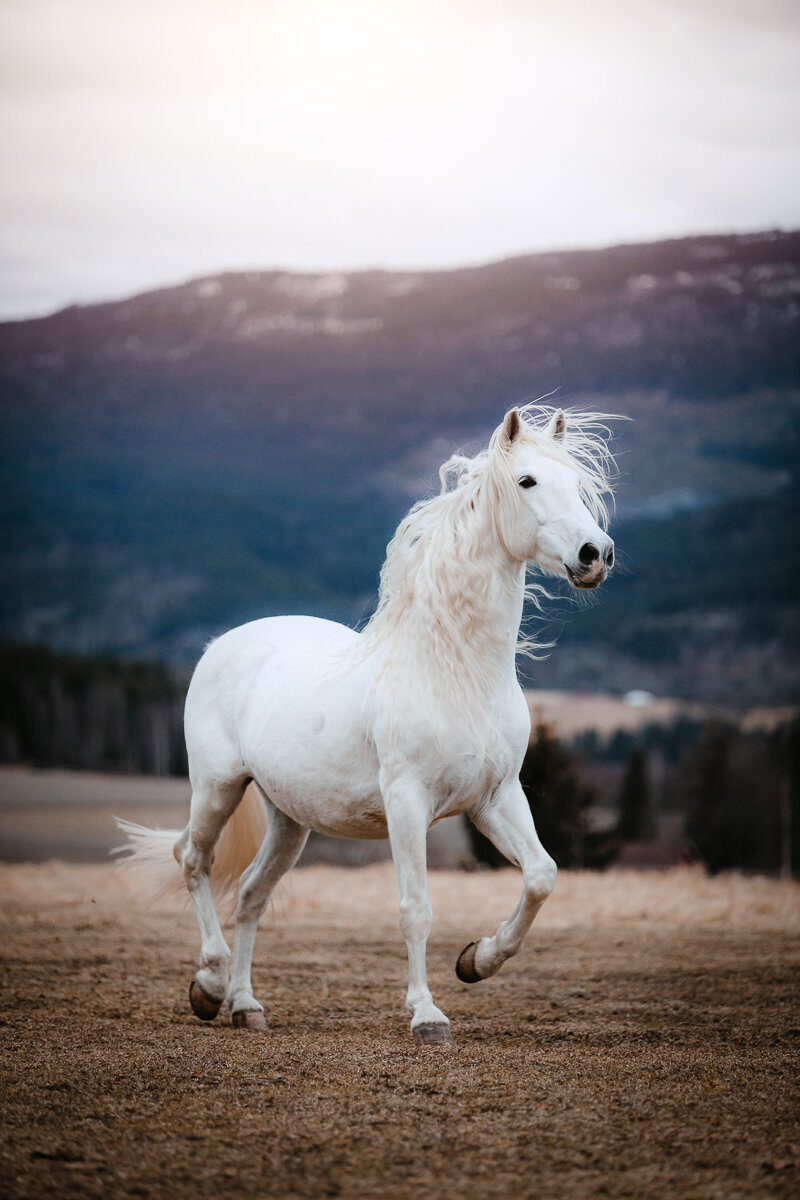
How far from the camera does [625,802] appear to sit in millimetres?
25656

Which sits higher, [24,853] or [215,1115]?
[215,1115]

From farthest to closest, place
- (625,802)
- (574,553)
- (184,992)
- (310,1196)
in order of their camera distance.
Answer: (625,802) → (184,992) → (574,553) → (310,1196)

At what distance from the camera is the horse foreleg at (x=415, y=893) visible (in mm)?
4461

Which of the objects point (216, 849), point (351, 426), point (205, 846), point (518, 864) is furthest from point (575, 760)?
point (351, 426)

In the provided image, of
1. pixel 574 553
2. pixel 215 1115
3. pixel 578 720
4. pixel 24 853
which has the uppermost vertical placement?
pixel 574 553

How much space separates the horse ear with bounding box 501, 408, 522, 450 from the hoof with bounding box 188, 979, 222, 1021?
298cm

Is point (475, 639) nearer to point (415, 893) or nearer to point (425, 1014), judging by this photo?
point (415, 893)

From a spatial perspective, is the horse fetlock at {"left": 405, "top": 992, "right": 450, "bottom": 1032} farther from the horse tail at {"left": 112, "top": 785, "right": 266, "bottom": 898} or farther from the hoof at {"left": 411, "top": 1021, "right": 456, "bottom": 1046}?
the horse tail at {"left": 112, "top": 785, "right": 266, "bottom": 898}

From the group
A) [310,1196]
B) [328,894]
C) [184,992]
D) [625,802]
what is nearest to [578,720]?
[625,802]

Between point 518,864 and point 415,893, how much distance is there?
456 mm

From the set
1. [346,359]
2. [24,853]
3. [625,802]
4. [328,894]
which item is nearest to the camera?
[328,894]

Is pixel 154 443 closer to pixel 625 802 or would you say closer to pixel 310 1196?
pixel 625 802

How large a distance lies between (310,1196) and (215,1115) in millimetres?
856

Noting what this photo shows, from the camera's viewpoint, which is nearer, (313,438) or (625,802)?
(625,802)
